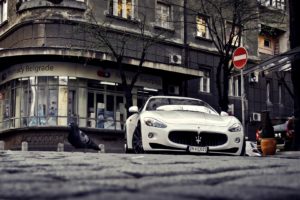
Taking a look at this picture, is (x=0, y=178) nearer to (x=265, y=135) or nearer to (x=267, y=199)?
(x=267, y=199)

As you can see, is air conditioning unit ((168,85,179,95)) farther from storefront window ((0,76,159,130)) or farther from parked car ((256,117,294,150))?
parked car ((256,117,294,150))

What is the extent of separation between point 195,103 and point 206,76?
65.9 ft

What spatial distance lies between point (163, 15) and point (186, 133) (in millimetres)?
20653

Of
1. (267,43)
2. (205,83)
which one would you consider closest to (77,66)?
(205,83)

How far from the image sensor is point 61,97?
25.8m

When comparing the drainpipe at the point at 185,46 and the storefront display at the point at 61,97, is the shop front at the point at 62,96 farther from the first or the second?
the drainpipe at the point at 185,46

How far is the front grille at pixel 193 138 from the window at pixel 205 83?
21.4 m

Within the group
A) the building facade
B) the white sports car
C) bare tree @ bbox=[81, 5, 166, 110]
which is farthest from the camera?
the building facade

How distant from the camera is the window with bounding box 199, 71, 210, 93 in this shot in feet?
105

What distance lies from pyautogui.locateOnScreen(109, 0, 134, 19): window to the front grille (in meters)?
18.6

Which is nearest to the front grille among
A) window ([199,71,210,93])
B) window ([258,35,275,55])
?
window ([199,71,210,93])

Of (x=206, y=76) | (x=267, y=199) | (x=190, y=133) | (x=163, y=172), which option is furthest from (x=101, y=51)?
(x=267, y=199)

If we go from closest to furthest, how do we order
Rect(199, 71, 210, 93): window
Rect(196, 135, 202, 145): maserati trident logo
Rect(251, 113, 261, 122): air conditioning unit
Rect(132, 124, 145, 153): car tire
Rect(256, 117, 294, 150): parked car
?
Rect(196, 135, 202, 145): maserati trident logo, Rect(132, 124, 145, 153): car tire, Rect(256, 117, 294, 150): parked car, Rect(199, 71, 210, 93): window, Rect(251, 113, 261, 122): air conditioning unit

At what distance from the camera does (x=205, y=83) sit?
32.2 metres
